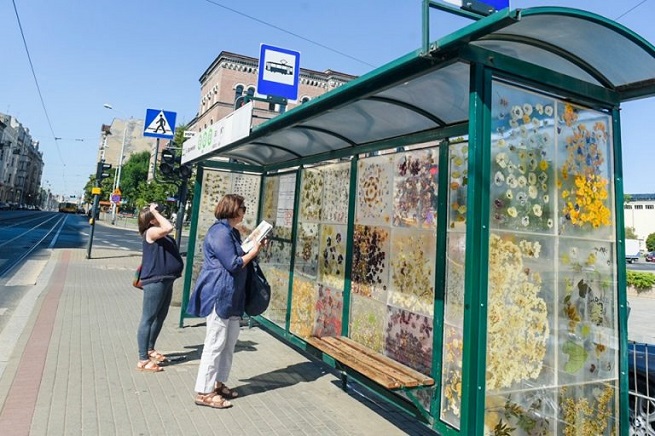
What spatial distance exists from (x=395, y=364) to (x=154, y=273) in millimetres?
2670

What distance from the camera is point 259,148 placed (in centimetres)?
635

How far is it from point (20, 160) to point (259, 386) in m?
123

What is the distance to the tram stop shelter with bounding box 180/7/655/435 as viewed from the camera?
2.55m

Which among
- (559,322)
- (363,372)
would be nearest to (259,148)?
(363,372)

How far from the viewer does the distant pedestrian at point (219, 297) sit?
375 centimetres

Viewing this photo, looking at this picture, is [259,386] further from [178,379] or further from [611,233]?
[611,233]

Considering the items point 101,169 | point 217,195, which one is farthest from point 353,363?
point 101,169

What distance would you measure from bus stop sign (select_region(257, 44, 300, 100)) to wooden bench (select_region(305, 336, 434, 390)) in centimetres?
414

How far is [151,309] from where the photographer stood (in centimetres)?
459

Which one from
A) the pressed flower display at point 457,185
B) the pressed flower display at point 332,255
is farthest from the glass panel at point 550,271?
the pressed flower display at point 332,255

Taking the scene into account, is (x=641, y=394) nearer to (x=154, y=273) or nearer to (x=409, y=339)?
(x=409, y=339)

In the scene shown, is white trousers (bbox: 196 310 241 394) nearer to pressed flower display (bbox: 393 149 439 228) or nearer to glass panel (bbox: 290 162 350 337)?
glass panel (bbox: 290 162 350 337)

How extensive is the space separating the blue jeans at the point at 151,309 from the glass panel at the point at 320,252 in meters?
1.86

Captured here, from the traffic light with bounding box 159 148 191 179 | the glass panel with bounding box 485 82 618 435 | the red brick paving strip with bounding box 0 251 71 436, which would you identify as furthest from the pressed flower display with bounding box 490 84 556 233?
the traffic light with bounding box 159 148 191 179
